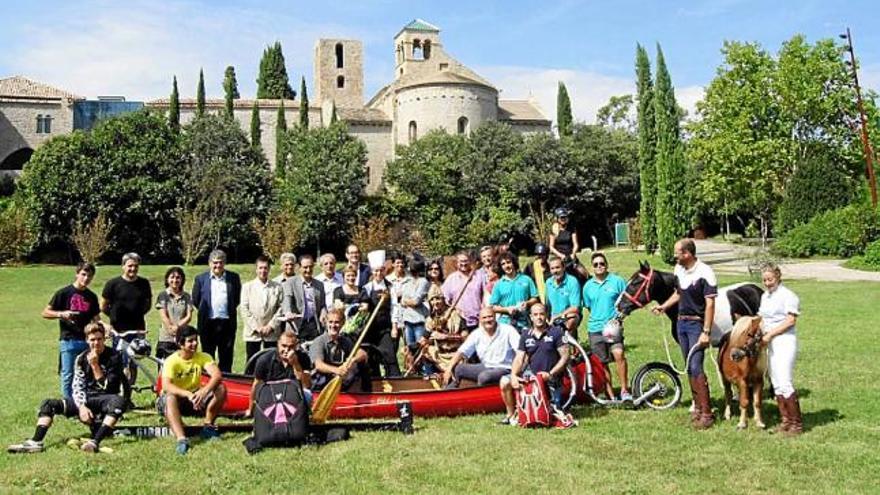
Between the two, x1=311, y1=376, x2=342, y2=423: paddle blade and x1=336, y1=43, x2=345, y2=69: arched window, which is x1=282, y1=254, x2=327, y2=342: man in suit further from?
x1=336, y1=43, x2=345, y2=69: arched window

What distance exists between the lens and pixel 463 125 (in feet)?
192

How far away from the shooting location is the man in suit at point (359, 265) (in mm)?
9898

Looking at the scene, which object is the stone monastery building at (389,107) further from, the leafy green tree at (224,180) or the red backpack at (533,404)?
the red backpack at (533,404)

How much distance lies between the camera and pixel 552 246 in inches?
432

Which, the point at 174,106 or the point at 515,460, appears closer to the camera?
the point at 515,460

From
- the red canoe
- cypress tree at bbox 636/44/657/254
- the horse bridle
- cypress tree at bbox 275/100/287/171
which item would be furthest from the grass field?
cypress tree at bbox 275/100/287/171

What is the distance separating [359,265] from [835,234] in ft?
96.6

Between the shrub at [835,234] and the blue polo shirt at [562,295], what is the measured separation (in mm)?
27851

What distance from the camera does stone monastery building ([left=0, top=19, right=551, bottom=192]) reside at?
5819 centimetres

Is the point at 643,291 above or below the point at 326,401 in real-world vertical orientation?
above

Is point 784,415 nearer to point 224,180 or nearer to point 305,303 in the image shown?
point 305,303

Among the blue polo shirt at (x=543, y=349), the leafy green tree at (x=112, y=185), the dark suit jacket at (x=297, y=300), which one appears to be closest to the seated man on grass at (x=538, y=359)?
the blue polo shirt at (x=543, y=349)

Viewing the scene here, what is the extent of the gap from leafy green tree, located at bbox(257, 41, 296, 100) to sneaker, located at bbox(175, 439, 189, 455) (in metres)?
67.1

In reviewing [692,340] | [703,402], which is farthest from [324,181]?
[703,402]
